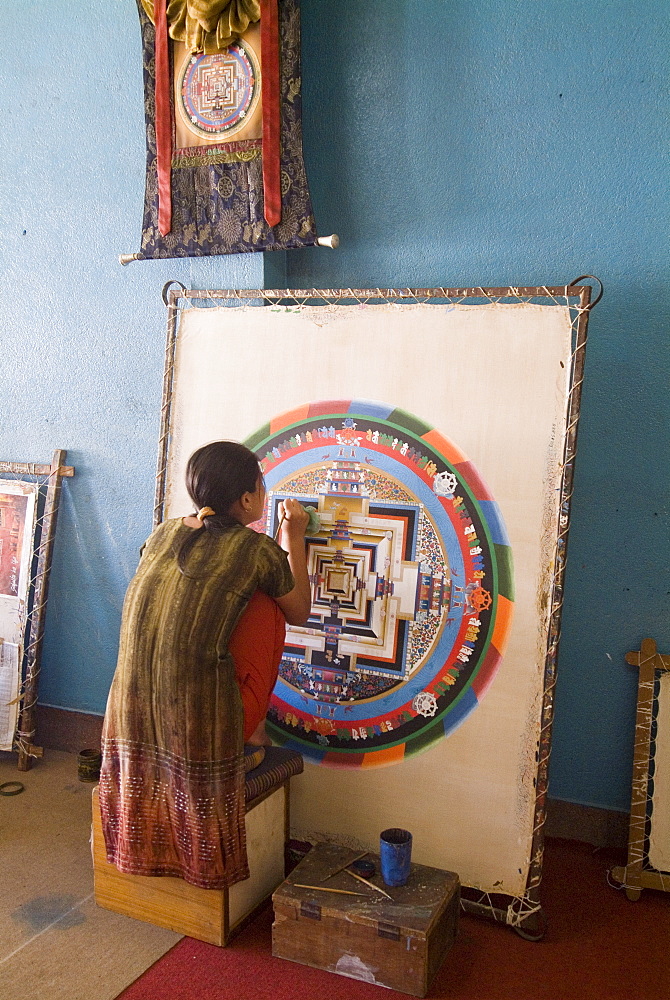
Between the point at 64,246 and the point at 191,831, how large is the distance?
85.6 inches

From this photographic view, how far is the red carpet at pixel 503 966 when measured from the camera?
1.77 metres

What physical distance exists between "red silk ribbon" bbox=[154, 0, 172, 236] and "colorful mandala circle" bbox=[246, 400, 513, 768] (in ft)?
2.85

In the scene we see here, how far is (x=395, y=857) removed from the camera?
1869 millimetres

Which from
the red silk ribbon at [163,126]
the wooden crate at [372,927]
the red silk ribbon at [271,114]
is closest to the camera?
the wooden crate at [372,927]

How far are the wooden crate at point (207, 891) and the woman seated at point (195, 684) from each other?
0.27 ft

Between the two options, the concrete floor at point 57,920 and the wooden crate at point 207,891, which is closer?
the concrete floor at point 57,920

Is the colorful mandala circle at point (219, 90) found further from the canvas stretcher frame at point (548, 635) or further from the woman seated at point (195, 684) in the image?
the woman seated at point (195, 684)

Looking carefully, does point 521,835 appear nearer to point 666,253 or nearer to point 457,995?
point 457,995

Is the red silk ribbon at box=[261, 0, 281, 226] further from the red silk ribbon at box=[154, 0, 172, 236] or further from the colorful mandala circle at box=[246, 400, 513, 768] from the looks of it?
the colorful mandala circle at box=[246, 400, 513, 768]

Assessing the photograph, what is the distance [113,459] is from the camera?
2.91 meters

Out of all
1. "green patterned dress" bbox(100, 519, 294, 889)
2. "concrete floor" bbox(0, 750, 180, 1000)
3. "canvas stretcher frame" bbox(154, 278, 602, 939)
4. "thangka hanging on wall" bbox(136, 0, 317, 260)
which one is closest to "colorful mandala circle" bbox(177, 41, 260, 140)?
"thangka hanging on wall" bbox(136, 0, 317, 260)

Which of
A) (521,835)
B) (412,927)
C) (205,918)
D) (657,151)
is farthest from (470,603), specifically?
(657,151)

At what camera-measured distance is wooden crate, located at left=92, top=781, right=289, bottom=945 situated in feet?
6.30

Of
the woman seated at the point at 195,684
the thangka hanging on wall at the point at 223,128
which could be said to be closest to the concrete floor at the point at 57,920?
the woman seated at the point at 195,684
